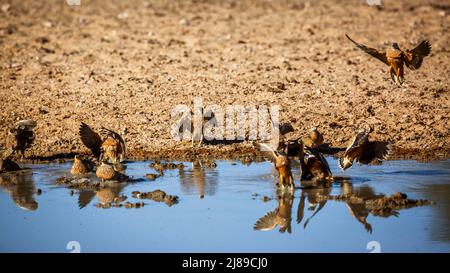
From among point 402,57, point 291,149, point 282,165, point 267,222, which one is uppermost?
point 402,57

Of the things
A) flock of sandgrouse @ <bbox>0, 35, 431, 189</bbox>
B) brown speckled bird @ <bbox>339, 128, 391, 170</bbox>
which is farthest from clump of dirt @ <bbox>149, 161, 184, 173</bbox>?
brown speckled bird @ <bbox>339, 128, 391, 170</bbox>

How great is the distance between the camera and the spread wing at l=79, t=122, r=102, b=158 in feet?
36.3

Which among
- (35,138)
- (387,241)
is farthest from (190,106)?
(387,241)

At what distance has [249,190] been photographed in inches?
399

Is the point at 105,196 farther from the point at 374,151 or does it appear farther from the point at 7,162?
the point at 374,151

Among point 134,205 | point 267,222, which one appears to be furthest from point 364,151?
point 134,205

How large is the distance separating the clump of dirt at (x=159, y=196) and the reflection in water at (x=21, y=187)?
1.12 metres

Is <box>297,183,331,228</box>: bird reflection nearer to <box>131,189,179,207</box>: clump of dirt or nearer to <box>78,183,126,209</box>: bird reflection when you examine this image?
<box>131,189,179,207</box>: clump of dirt

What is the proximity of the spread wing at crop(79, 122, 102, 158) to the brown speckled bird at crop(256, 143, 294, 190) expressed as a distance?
2336 millimetres

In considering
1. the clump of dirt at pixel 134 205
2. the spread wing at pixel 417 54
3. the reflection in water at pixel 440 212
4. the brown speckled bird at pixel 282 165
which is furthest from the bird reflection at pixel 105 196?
the spread wing at pixel 417 54

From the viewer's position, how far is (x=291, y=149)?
1037 centimetres

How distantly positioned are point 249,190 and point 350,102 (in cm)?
429

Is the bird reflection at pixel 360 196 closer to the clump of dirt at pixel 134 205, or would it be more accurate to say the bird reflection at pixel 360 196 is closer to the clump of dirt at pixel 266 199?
the clump of dirt at pixel 266 199

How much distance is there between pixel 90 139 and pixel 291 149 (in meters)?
2.59
